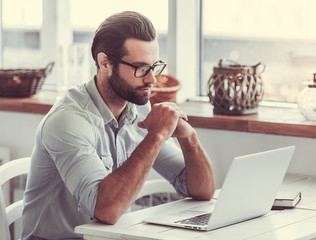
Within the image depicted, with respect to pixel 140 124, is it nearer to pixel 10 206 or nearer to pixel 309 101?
pixel 10 206

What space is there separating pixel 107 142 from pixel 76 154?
8.5 inches

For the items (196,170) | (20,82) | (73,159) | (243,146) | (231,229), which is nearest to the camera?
(231,229)

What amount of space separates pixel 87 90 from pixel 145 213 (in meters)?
0.44

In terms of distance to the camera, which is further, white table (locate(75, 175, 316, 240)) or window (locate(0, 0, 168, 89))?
window (locate(0, 0, 168, 89))

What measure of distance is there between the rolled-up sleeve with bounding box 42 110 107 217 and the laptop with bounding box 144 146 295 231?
0.18 meters

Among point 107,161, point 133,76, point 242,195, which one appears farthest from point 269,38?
point 242,195

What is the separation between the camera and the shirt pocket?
2.20 m

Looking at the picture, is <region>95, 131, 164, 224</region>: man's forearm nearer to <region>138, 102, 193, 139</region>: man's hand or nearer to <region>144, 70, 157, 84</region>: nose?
<region>138, 102, 193, 139</region>: man's hand

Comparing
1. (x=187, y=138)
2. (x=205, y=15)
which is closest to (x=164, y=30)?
(x=205, y=15)

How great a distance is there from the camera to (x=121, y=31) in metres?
2.20

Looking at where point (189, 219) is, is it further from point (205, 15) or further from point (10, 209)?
point (205, 15)

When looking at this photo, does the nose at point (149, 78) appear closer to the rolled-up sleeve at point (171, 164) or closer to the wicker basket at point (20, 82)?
the rolled-up sleeve at point (171, 164)

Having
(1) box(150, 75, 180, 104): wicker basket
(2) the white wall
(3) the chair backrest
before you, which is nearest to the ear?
(3) the chair backrest

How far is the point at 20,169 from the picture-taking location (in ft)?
7.95
